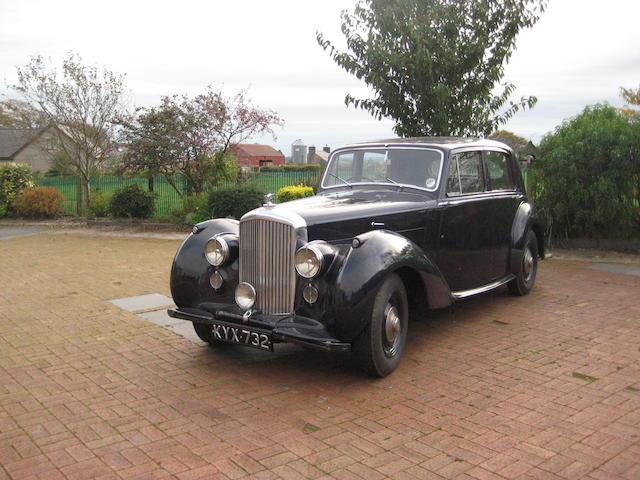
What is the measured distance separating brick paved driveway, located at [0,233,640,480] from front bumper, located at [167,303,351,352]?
1.38 feet

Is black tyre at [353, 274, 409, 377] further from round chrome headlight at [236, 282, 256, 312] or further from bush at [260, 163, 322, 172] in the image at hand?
bush at [260, 163, 322, 172]

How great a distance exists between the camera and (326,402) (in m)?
4.18

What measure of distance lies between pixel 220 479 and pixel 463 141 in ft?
14.9

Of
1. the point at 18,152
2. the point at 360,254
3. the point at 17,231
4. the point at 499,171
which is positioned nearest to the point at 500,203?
the point at 499,171

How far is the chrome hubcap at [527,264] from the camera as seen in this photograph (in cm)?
727

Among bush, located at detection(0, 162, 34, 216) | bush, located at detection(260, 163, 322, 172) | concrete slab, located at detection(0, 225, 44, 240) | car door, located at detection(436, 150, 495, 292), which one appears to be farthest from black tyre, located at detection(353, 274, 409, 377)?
bush, located at detection(0, 162, 34, 216)

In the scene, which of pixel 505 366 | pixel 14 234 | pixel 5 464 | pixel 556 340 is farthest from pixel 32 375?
pixel 14 234

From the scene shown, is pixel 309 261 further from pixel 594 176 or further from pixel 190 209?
pixel 190 209

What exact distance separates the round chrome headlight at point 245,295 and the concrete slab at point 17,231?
1122cm

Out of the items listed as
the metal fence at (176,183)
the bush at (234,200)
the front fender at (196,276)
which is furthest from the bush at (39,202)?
the front fender at (196,276)

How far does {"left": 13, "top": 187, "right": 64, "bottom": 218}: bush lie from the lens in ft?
56.9

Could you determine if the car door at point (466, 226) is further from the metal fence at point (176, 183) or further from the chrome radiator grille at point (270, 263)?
the metal fence at point (176, 183)

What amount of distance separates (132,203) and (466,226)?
471 inches

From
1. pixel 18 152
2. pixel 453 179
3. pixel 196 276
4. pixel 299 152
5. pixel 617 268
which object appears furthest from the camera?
pixel 18 152
